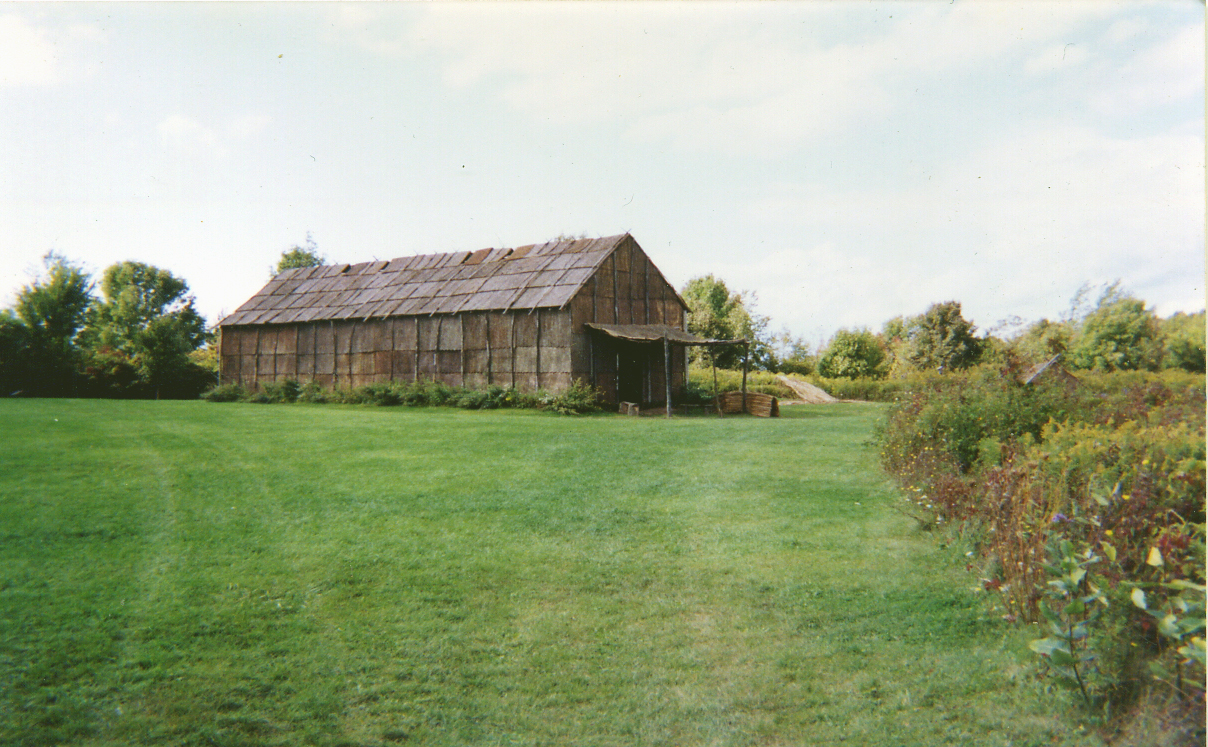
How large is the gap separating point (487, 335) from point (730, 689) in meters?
23.5

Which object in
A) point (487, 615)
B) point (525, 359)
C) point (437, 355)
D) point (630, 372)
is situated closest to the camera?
point (487, 615)

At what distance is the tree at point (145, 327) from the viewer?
29.0m

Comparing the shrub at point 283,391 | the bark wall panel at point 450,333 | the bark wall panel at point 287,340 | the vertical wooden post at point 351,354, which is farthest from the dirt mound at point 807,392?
the bark wall panel at point 287,340

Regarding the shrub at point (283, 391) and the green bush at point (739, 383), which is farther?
the green bush at point (739, 383)

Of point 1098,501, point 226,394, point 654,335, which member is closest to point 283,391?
point 226,394

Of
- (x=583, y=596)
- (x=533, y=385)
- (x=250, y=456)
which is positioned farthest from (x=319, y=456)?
(x=533, y=385)

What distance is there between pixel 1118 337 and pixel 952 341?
1826 centimetres

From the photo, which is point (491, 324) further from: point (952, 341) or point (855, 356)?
point (855, 356)

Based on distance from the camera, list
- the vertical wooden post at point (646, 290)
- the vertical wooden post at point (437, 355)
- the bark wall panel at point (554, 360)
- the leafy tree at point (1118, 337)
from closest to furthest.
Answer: the leafy tree at point (1118, 337)
the bark wall panel at point (554, 360)
the vertical wooden post at point (437, 355)
the vertical wooden post at point (646, 290)

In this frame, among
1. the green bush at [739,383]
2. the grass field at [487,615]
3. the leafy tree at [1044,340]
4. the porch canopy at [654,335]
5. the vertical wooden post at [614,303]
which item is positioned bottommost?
the grass field at [487,615]

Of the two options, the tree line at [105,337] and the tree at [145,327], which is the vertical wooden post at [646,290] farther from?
the tree at [145,327]

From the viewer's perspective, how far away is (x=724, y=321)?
4422cm

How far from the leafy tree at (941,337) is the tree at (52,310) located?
739 inches

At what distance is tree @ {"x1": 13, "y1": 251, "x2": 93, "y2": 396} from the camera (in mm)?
11086
